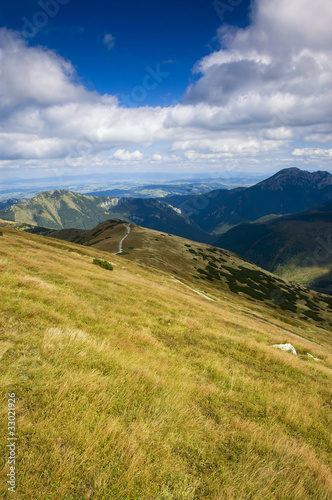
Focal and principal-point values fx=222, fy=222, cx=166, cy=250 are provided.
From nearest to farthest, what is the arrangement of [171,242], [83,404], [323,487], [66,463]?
[66,463], [323,487], [83,404], [171,242]

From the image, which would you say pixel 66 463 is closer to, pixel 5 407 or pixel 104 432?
pixel 104 432

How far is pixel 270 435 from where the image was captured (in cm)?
542

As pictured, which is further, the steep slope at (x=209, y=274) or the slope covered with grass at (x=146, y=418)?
the steep slope at (x=209, y=274)

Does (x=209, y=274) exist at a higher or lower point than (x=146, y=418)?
lower

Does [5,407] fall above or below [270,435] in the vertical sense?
above

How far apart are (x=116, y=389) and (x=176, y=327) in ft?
22.4

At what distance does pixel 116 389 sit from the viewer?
5.48m

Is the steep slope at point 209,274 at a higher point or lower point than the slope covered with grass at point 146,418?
lower

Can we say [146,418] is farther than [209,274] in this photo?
No

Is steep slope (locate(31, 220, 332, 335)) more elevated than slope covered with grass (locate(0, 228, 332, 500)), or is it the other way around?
slope covered with grass (locate(0, 228, 332, 500))

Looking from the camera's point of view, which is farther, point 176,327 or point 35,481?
point 176,327

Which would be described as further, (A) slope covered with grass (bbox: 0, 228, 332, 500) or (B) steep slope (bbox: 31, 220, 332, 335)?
(B) steep slope (bbox: 31, 220, 332, 335)

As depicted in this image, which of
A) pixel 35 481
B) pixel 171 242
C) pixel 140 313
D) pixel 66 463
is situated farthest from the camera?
pixel 171 242

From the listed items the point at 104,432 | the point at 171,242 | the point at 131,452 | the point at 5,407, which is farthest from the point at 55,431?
the point at 171,242
